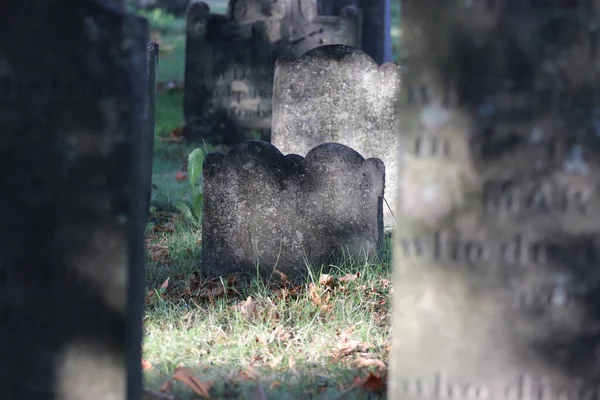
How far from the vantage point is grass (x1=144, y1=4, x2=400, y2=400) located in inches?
135

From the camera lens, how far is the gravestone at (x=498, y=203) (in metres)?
2.65

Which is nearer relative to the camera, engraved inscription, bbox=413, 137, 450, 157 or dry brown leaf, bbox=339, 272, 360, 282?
engraved inscription, bbox=413, 137, 450, 157

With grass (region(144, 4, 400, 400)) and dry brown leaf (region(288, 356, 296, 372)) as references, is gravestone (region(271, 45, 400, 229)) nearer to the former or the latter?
grass (region(144, 4, 400, 400))

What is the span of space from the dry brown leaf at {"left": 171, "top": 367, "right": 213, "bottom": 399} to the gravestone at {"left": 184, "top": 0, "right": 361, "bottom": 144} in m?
6.28

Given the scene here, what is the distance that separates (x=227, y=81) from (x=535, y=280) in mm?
7188

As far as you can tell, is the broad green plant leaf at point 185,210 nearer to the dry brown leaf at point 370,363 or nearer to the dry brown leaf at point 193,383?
the dry brown leaf at point 370,363

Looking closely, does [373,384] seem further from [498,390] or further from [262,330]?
[262,330]

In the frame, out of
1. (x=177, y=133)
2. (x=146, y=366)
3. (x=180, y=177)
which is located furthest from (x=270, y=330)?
(x=177, y=133)

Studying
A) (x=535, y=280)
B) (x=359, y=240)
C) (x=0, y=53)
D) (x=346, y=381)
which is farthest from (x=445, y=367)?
(x=359, y=240)

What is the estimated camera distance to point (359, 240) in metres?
5.12

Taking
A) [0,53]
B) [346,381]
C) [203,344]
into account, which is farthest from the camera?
[203,344]

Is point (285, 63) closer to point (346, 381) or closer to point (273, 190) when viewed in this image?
point (273, 190)

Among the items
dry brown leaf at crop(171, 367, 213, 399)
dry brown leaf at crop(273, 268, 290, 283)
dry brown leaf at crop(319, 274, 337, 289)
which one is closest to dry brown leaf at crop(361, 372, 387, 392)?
dry brown leaf at crop(171, 367, 213, 399)

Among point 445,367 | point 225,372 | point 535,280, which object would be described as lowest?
point 225,372
